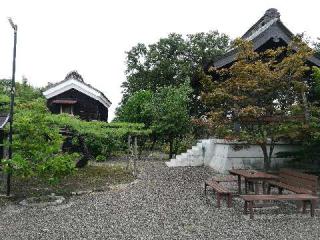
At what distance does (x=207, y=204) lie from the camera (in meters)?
9.71

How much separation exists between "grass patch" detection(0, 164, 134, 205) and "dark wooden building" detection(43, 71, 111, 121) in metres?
9.41

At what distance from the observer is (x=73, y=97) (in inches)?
Answer: 955

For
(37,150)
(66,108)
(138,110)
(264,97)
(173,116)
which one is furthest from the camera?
(66,108)

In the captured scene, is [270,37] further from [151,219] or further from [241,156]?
[151,219]

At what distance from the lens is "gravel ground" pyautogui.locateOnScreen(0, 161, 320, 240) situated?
718 cm

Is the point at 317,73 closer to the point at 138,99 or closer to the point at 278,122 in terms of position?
the point at 278,122

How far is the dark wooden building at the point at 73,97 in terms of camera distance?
78.4 feet

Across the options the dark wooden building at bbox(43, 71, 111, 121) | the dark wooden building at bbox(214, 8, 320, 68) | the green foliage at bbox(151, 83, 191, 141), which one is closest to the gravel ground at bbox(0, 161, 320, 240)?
the dark wooden building at bbox(214, 8, 320, 68)

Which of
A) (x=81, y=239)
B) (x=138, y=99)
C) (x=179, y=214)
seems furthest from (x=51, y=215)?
(x=138, y=99)

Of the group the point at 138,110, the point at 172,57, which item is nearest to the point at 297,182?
the point at 138,110

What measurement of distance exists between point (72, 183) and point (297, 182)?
7.13 meters

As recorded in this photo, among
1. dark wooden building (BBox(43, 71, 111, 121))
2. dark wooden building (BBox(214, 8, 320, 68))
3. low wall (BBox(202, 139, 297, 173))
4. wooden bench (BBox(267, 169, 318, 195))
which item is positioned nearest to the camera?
wooden bench (BBox(267, 169, 318, 195))

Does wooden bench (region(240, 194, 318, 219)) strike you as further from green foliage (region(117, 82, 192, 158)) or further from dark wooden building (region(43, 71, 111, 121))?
dark wooden building (region(43, 71, 111, 121))

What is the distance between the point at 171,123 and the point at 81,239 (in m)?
12.4
